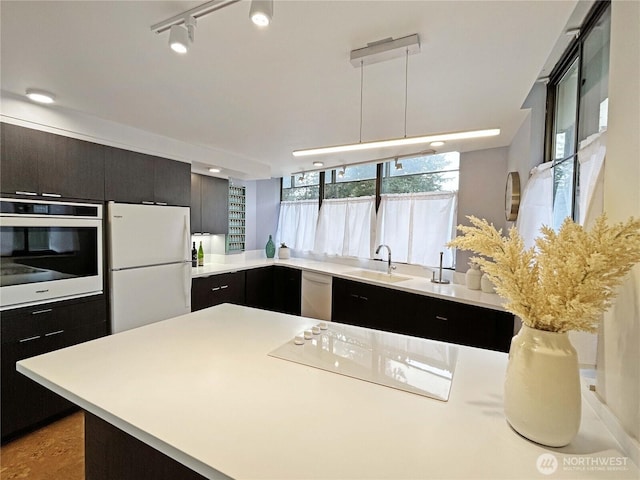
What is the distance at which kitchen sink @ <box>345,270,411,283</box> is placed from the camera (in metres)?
3.65

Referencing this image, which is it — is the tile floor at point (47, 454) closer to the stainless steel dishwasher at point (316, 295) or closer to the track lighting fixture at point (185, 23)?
the track lighting fixture at point (185, 23)

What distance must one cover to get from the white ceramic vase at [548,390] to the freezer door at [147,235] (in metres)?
2.83

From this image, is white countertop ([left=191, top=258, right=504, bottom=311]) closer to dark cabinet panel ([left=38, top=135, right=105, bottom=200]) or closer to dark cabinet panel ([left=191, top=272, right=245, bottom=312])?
dark cabinet panel ([left=191, top=272, right=245, bottom=312])

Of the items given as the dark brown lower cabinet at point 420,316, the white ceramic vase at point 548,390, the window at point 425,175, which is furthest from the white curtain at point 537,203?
the white ceramic vase at point 548,390

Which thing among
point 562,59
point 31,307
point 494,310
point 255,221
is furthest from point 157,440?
point 255,221

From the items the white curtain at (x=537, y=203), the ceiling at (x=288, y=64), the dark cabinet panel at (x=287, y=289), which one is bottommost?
the dark cabinet panel at (x=287, y=289)

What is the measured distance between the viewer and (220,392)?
3.29 feet

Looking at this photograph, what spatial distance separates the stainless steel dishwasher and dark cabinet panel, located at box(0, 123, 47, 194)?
9.57 feet

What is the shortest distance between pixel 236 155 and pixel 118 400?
10.9 feet

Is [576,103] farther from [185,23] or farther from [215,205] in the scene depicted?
[215,205]

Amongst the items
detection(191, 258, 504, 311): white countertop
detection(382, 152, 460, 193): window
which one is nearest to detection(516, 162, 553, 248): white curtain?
detection(191, 258, 504, 311): white countertop

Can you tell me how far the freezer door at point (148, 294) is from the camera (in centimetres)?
257

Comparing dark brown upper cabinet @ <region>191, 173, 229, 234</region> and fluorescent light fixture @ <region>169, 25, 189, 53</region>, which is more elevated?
fluorescent light fixture @ <region>169, 25, 189, 53</region>

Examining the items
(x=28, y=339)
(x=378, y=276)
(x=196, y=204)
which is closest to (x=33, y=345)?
(x=28, y=339)
